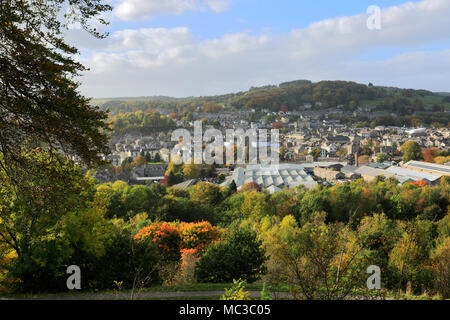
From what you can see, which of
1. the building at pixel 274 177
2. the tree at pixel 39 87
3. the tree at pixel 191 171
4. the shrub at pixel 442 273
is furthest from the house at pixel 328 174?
the tree at pixel 39 87

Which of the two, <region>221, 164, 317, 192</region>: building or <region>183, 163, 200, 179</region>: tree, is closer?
<region>221, 164, 317, 192</region>: building

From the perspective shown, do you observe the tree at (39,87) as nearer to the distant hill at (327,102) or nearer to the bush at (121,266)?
the bush at (121,266)

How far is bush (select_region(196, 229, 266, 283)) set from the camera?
8.47 meters

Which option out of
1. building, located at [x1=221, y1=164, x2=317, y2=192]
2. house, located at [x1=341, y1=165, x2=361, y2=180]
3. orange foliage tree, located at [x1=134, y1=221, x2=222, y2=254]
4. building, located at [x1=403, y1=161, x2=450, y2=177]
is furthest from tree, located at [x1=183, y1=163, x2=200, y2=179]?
orange foliage tree, located at [x1=134, y1=221, x2=222, y2=254]

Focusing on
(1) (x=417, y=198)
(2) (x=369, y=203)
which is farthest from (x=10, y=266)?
(1) (x=417, y=198)

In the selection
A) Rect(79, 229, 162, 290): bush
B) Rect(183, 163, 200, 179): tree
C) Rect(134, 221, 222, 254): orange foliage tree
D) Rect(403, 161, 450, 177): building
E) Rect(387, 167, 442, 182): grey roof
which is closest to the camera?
Rect(79, 229, 162, 290): bush

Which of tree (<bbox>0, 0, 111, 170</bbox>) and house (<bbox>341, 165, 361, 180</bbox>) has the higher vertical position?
tree (<bbox>0, 0, 111, 170</bbox>)

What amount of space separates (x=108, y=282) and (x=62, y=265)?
3.76ft

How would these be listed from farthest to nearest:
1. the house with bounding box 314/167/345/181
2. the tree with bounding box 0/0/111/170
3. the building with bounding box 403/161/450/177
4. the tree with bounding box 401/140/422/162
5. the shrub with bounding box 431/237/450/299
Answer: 1. the tree with bounding box 401/140/422/162
2. the house with bounding box 314/167/345/181
3. the building with bounding box 403/161/450/177
4. the shrub with bounding box 431/237/450/299
5. the tree with bounding box 0/0/111/170

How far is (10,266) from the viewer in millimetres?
7445

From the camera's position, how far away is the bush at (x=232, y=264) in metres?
8.47

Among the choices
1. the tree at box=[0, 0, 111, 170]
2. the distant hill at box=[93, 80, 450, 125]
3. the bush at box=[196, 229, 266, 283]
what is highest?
the distant hill at box=[93, 80, 450, 125]

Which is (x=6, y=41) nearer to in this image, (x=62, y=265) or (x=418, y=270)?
(x=62, y=265)

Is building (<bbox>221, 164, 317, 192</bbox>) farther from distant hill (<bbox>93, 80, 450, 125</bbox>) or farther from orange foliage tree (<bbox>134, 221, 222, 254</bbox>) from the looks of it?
distant hill (<bbox>93, 80, 450, 125</bbox>)
